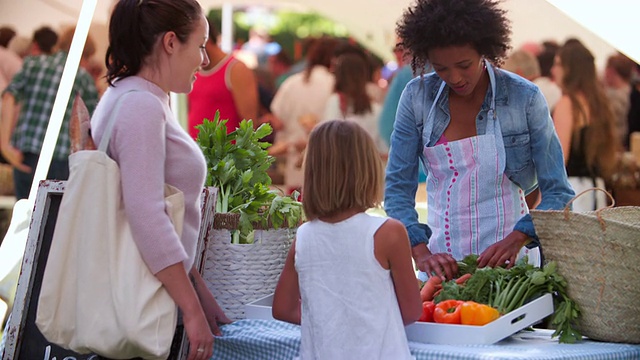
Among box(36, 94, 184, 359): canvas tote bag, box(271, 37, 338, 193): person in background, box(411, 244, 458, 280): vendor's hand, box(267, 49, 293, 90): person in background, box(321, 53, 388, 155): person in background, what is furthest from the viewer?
box(267, 49, 293, 90): person in background

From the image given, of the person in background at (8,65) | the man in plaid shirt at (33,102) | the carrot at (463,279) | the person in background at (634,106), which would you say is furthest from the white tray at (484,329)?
the person in background at (8,65)

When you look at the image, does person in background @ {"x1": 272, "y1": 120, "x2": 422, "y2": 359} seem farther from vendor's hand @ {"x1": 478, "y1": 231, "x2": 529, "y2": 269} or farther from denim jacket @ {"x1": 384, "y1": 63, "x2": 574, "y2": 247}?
denim jacket @ {"x1": 384, "y1": 63, "x2": 574, "y2": 247}

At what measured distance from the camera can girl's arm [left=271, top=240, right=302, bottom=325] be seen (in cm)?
223

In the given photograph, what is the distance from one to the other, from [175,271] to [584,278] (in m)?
0.95

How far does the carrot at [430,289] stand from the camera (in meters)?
2.39

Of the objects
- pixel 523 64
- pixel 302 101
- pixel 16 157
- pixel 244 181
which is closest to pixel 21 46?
pixel 16 157

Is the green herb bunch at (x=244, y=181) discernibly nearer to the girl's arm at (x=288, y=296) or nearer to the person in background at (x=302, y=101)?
the girl's arm at (x=288, y=296)

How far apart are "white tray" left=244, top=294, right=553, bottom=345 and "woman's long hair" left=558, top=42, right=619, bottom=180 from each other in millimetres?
4221

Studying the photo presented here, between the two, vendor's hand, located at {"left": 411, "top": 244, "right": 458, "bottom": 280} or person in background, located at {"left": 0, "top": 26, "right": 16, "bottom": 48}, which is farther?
person in background, located at {"left": 0, "top": 26, "right": 16, "bottom": 48}

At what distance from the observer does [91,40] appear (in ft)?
21.3

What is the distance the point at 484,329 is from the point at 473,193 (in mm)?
739

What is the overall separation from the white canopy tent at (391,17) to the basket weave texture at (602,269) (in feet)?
5.42

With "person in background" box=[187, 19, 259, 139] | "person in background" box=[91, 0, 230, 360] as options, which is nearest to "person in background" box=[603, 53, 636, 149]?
"person in background" box=[187, 19, 259, 139]

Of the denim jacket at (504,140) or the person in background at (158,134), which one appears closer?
the person in background at (158,134)
